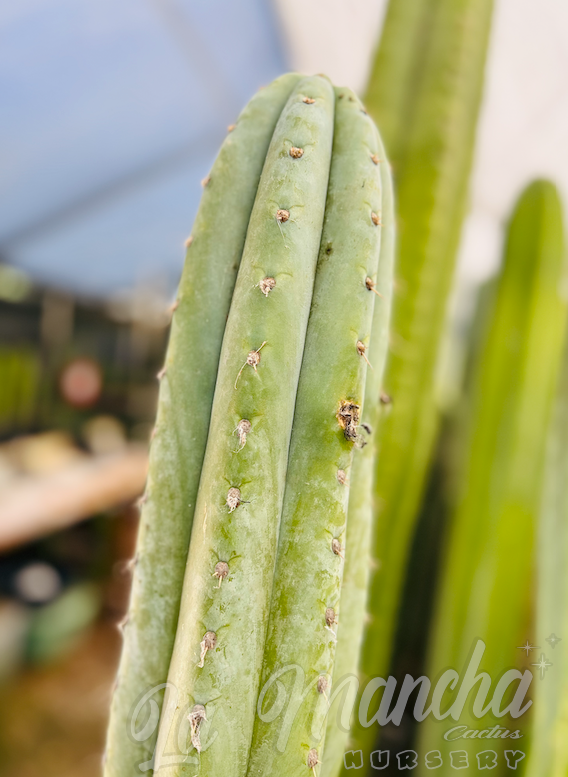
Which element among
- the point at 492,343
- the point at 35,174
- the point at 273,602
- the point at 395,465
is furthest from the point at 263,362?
the point at 35,174

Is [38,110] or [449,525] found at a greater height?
[38,110]

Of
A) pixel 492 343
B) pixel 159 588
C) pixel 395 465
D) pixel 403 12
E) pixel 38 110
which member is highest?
pixel 38 110

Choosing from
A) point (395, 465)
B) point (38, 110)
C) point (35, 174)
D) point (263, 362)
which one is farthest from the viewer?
point (35, 174)

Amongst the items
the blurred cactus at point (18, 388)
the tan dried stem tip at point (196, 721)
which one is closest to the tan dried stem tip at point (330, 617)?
the tan dried stem tip at point (196, 721)

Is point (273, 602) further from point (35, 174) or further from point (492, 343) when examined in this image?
point (35, 174)

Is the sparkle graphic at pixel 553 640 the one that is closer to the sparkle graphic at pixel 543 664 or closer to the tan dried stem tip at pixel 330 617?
the sparkle graphic at pixel 543 664
